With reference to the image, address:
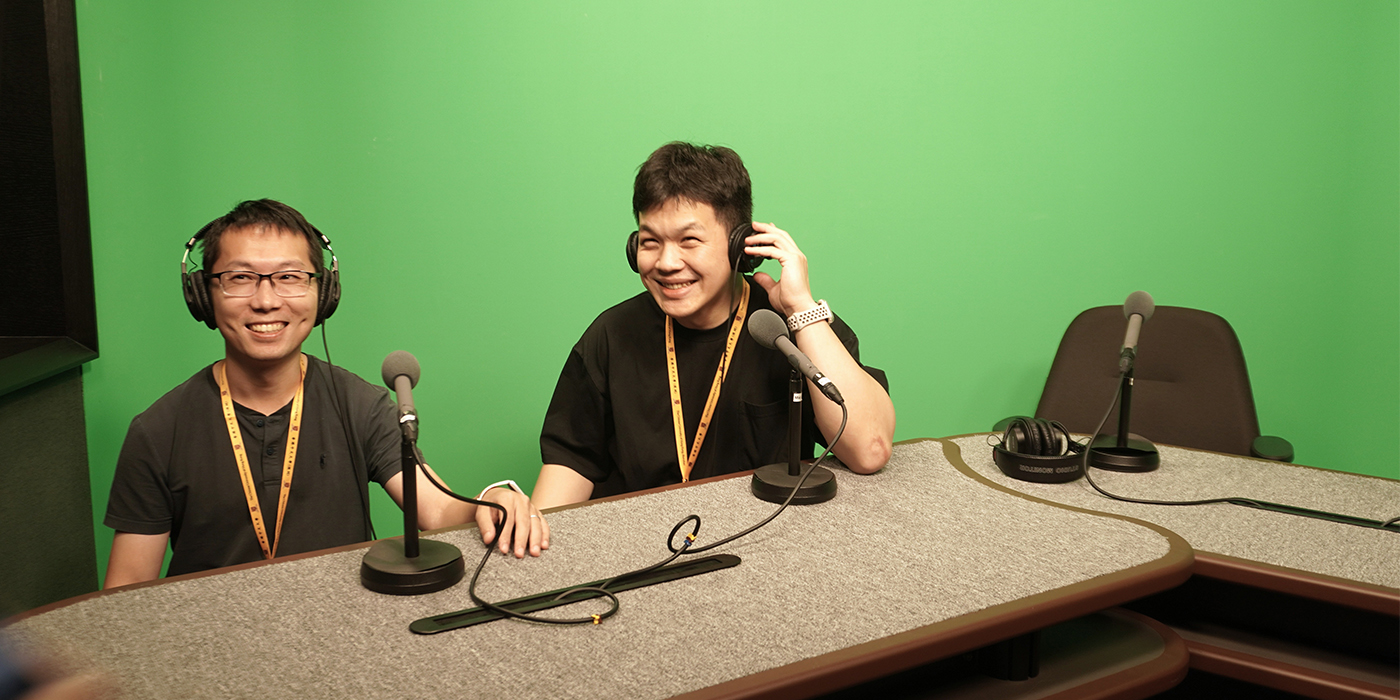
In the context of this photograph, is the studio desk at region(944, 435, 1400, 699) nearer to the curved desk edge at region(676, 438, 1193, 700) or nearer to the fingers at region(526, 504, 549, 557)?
the curved desk edge at region(676, 438, 1193, 700)

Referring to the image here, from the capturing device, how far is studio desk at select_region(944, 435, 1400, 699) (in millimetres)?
1095

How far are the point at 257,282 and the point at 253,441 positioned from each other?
0.29 metres

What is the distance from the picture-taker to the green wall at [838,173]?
6.95 feet

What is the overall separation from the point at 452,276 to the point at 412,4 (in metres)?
0.76

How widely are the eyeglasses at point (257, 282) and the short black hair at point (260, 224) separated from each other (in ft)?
0.16

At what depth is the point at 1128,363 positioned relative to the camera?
1.56 meters

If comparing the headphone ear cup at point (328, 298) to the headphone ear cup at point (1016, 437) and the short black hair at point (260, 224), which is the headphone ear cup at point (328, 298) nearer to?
the short black hair at point (260, 224)

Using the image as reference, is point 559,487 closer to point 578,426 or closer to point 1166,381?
point 578,426

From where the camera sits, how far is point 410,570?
1027 millimetres

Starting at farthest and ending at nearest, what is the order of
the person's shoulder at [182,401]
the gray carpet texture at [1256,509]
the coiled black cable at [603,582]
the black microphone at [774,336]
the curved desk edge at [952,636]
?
the person's shoulder at [182,401], the black microphone at [774,336], the gray carpet texture at [1256,509], the coiled black cable at [603,582], the curved desk edge at [952,636]

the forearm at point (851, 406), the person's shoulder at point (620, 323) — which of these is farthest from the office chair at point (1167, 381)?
the person's shoulder at point (620, 323)

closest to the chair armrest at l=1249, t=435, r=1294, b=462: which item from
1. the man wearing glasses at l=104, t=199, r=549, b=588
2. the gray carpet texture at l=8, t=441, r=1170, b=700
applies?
the gray carpet texture at l=8, t=441, r=1170, b=700

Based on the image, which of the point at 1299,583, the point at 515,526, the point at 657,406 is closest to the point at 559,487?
the point at 657,406

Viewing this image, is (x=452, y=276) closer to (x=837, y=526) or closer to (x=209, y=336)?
(x=209, y=336)
